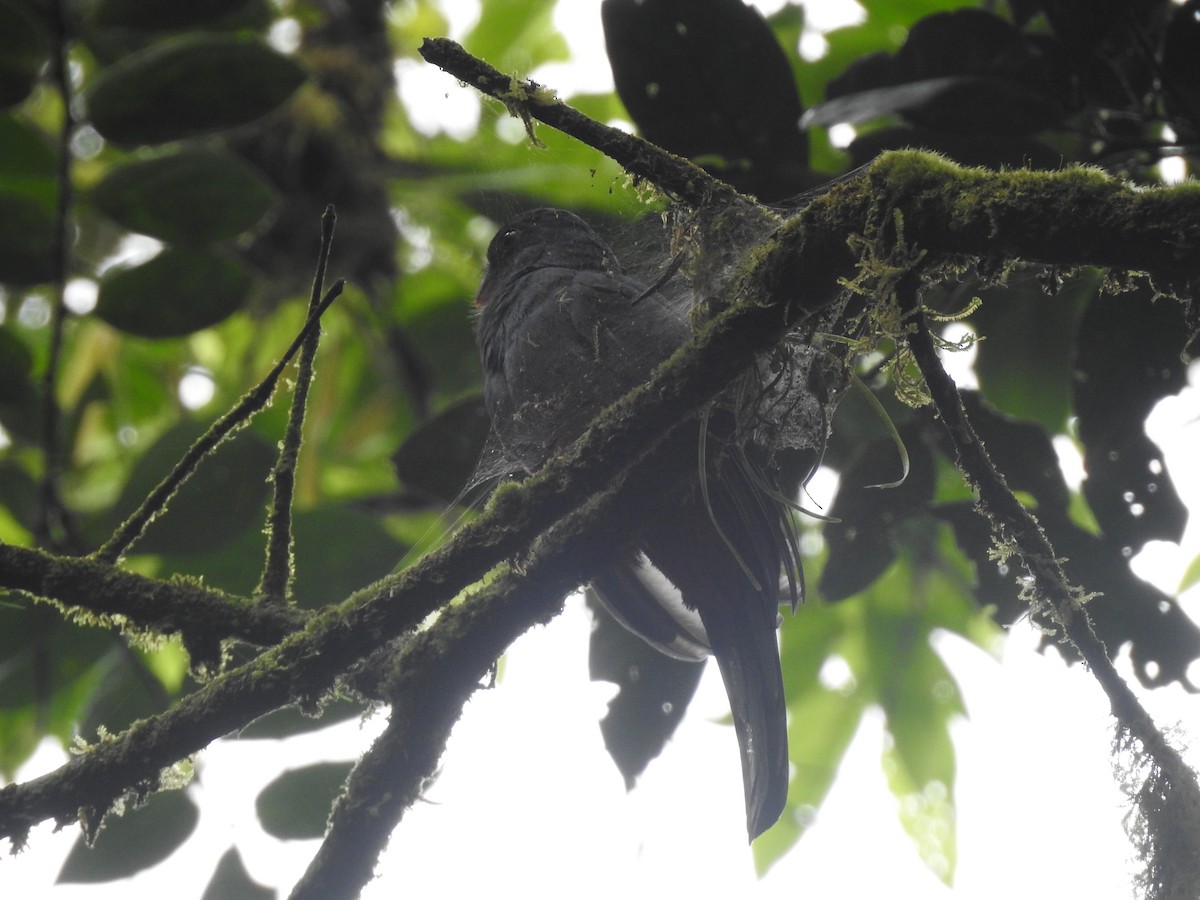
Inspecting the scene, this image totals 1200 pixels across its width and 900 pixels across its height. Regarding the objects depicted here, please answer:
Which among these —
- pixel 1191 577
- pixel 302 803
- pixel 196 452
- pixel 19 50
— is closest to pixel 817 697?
pixel 1191 577

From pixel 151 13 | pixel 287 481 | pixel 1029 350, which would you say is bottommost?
pixel 287 481

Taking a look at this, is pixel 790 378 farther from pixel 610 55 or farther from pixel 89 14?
pixel 89 14

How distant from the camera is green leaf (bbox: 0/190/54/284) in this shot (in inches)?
103

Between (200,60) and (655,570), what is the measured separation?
65.4 inches

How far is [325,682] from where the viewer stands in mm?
Answer: 1749

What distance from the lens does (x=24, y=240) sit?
8.67ft

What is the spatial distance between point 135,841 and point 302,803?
0.36 meters

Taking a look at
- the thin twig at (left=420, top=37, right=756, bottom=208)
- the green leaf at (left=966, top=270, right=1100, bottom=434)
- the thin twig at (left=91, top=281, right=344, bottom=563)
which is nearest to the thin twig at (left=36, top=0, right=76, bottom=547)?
the thin twig at (left=91, top=281, right=344, bottom=563)

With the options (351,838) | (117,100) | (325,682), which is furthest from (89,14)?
(351,838)

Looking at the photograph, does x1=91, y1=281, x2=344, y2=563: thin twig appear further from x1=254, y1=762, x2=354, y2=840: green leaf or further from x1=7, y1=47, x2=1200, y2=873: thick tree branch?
x1=254, y1=762, x2=354, y2=840: green leaf

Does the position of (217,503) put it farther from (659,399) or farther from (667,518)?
(659,399)

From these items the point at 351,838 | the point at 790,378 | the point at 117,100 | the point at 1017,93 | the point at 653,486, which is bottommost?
the point at 351,838

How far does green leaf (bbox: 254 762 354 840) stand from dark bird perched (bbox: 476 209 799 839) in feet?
2.43

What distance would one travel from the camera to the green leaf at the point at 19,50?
232 cm
